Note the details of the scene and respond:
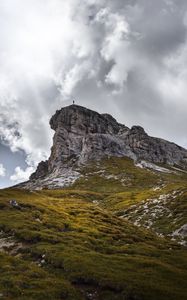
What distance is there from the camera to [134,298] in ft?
117

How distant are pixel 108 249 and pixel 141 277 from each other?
13.7 m

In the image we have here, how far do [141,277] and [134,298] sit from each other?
485cm

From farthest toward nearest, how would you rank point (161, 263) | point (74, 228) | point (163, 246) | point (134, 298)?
point (74, 228)
point (163, 246)
point (161, 263)
point (134, 298)

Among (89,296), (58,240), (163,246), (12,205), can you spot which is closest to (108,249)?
(58,240)

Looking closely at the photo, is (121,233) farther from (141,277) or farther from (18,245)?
(141,277)

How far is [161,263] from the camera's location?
46.4 metres

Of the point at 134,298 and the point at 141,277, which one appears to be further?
the point at 141,277

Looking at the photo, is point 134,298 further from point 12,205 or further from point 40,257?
point 12,205

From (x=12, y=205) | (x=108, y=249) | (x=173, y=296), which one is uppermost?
(x=12, y=205)

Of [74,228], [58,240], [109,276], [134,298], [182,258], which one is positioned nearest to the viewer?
[134,298]

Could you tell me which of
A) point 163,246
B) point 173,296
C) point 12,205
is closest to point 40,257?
point 173,296

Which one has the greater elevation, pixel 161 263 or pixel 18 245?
pixel 18 245

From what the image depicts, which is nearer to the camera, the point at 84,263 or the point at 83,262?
the point at 84,263

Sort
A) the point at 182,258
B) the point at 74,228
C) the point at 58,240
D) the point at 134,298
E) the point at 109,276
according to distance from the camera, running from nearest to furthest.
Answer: the point at 134,298 < the point at 109,276 < the point at 182,258 < the point at 58,240 < the point at 74,228
